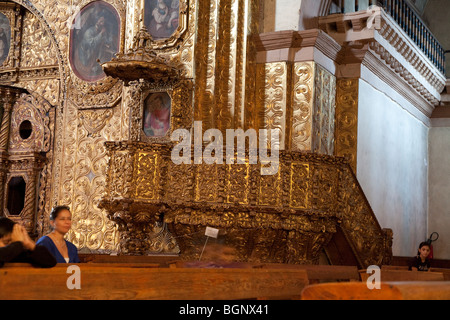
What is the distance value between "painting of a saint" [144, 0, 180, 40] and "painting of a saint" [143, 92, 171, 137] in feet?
3.28

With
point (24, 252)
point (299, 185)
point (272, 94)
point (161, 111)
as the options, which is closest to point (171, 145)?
point (161, 111)

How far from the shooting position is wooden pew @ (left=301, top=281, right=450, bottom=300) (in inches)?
115

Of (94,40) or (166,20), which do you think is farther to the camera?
(94,40)

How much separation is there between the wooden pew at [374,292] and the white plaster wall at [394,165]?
346 inches

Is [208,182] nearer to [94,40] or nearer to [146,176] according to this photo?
[146,176]

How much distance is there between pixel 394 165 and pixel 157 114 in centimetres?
508

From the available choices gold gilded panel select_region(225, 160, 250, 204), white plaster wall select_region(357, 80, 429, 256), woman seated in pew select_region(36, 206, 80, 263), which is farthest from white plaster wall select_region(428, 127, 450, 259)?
woman seated in pew select_region(36, 206, 80, 263)

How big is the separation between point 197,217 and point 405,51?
588 centimetres

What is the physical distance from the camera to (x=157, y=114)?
1107cm

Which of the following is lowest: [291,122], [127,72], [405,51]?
[291,122]

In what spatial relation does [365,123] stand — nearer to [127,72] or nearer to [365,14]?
[365,14]

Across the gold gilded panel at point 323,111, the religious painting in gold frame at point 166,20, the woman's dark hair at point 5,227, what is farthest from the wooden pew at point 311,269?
the religious painting in gold frame at point 166,20
